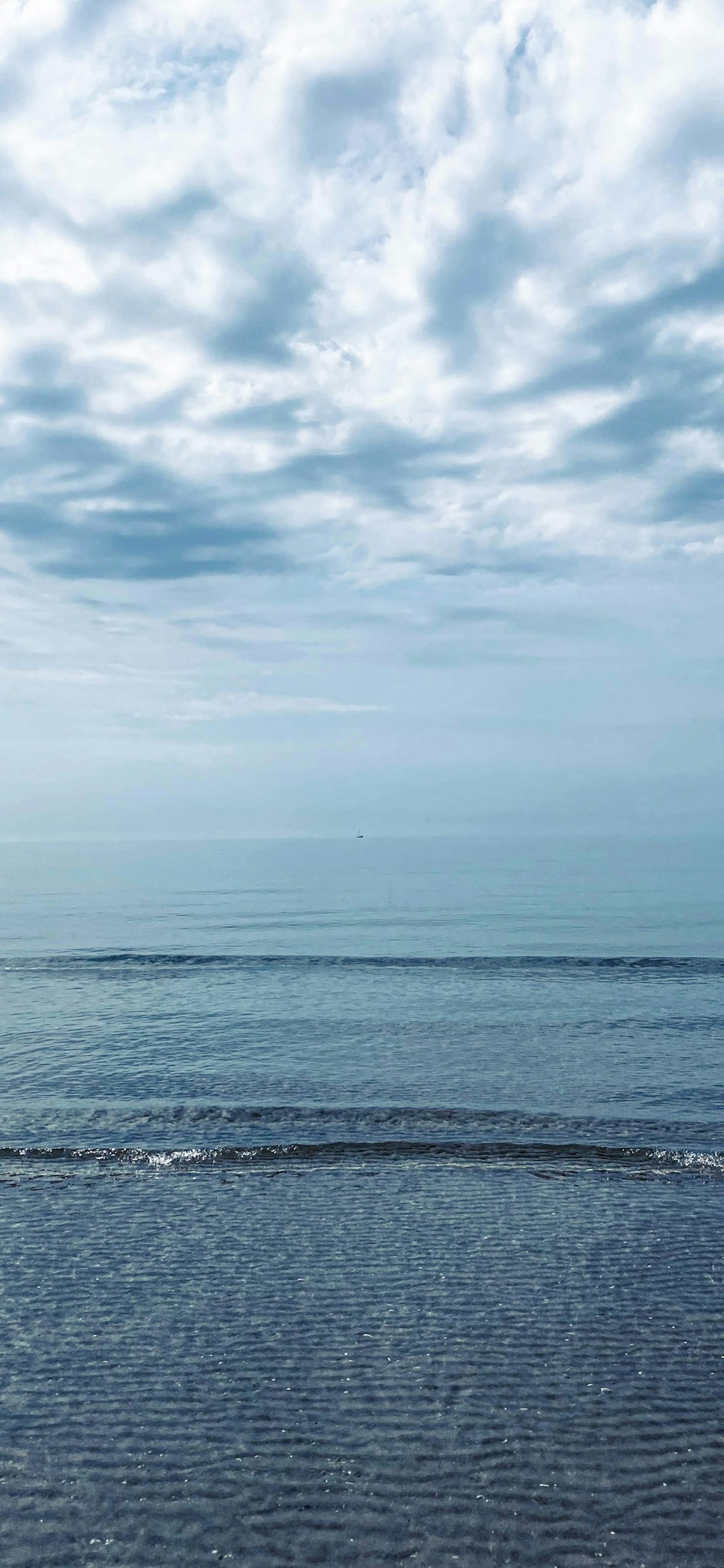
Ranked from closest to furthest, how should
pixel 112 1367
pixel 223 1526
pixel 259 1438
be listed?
pixel 223 1526 < pixel 259 1438 < pixel 112 1367

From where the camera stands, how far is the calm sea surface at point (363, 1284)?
6.02 m

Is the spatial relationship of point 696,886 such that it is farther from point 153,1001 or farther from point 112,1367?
point 112,1367

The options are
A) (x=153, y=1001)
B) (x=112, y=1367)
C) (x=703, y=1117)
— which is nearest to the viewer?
(x=112, y=1367)

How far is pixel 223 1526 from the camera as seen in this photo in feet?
19.3

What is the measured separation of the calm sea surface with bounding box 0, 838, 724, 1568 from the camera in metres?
6.02

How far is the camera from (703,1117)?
48.8 feet

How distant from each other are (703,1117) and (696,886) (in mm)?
58493

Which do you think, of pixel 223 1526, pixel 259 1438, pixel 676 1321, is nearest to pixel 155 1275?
pixel 259 1438

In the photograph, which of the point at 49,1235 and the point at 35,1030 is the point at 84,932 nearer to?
the point at 35,1030

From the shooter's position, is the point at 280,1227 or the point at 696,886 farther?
the point at 696,886

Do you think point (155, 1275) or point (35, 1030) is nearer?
point (155, 1275)

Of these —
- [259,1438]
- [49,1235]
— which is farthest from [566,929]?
[259,1438]

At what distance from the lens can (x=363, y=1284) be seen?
9.34 m

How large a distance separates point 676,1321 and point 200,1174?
678cm
